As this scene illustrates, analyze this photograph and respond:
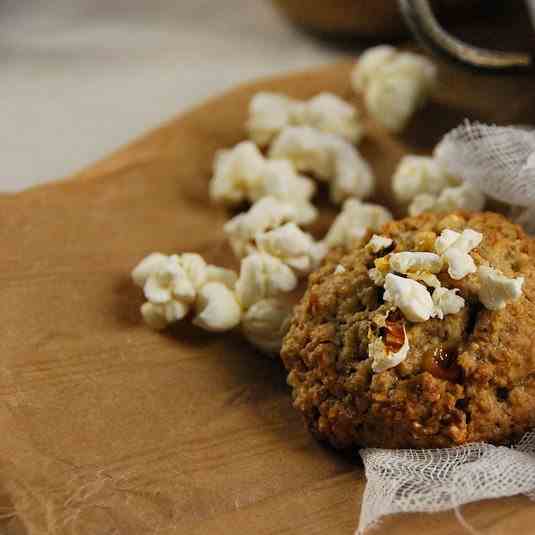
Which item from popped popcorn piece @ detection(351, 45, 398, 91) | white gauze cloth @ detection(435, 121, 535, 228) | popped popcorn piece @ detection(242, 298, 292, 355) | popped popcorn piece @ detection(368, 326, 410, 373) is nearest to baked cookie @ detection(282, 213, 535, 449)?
popped popcorn piece @ detection(368, 326, 410, 373)

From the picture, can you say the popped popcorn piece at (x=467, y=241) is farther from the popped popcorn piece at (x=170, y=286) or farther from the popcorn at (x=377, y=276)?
the popped popcorn piece at (x=170, y=286)

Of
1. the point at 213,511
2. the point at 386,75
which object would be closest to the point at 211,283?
the point at 213,511

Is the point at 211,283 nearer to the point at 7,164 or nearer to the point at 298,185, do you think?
the point at 298,185

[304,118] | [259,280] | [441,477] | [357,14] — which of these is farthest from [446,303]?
[357,14]

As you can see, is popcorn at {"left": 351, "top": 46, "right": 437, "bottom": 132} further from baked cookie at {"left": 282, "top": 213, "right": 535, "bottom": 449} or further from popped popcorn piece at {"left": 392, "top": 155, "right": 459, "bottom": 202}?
baked cookie at {"left": 282, "top": 213, "right": 535, "bottom": 449}

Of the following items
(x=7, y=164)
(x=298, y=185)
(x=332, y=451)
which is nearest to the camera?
(x=332, y=451)

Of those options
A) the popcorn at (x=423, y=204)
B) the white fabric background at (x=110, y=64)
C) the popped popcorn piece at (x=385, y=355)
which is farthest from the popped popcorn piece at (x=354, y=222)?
the white fabric background at (x=110, y=64)
